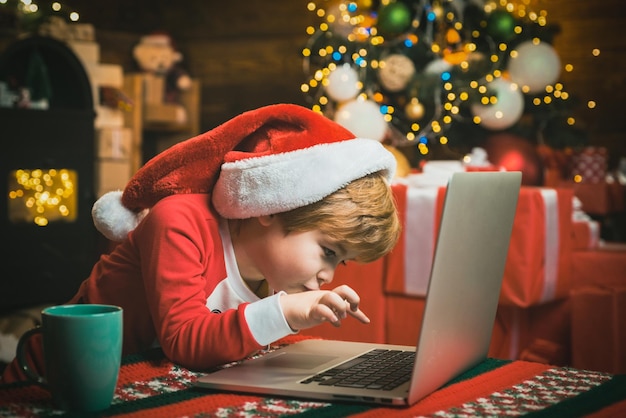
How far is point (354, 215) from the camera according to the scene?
3.43 feet

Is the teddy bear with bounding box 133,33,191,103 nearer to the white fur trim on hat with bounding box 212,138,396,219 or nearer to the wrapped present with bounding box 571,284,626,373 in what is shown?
the wrapped present with bounding box 571,284,626,373

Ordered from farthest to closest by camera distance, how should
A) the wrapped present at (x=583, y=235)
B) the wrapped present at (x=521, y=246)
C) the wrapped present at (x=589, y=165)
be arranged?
the wrapped present at (x=589, y=165) → the wrapped present at (x=583, y=235) → the wrapped present at (x=521, y=246)

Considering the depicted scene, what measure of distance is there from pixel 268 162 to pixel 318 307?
0.24 meters

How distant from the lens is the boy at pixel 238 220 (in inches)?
38.8

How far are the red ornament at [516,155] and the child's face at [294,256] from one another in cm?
256

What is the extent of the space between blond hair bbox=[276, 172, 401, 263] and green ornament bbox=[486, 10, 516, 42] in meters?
2.73

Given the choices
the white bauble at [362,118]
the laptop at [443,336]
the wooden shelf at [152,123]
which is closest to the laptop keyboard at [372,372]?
the laptop at [443,336]

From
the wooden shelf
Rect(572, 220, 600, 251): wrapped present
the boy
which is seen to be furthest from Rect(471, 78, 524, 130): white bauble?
the boy

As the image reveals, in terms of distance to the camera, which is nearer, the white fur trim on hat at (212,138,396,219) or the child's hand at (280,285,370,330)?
the child's hand at (280,285,370,330)

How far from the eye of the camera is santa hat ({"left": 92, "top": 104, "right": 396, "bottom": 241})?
1028 mm

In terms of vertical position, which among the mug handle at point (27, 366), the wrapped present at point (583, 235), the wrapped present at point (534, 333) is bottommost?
the wrapped present at point (534, 333)

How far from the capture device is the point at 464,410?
743 mm

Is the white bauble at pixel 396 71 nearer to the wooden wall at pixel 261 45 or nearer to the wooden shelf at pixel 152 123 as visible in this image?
the wooden wall at pixel 261 45

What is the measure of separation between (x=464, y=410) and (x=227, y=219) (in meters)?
0.50
